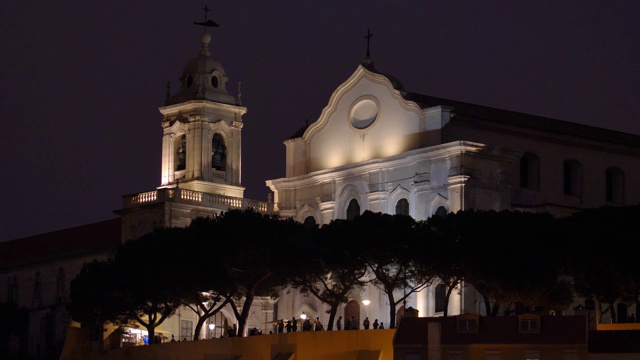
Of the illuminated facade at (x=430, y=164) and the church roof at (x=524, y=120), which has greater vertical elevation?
the church roof at (x=524, y=120)

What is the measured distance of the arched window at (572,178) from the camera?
9262 centimetres

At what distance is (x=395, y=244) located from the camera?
78.7 m

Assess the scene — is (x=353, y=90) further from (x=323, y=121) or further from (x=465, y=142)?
(x=465, y=142)

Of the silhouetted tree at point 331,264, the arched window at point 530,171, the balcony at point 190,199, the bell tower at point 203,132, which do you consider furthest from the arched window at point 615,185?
the bell tower at point 203,132

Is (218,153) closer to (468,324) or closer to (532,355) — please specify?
(468,324)

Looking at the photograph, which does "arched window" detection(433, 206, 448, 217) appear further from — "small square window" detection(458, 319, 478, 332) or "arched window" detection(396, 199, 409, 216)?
"small square window" detection(458, 319, 478, 332)

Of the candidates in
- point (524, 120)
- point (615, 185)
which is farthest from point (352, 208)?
point (615, 185)

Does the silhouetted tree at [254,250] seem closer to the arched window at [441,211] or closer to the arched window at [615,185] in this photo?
the arched window at [441,211]

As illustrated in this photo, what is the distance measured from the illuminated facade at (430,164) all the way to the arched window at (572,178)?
0.17 feet

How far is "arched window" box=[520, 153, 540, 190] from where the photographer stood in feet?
297

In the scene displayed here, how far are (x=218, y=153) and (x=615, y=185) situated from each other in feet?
74.1

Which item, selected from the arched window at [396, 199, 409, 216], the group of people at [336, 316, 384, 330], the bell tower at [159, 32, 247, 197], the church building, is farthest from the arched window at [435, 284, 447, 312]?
the bell tower at [159, 32, 247, 197]

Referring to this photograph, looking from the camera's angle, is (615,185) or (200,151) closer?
(615,185)

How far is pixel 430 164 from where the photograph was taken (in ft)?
287
